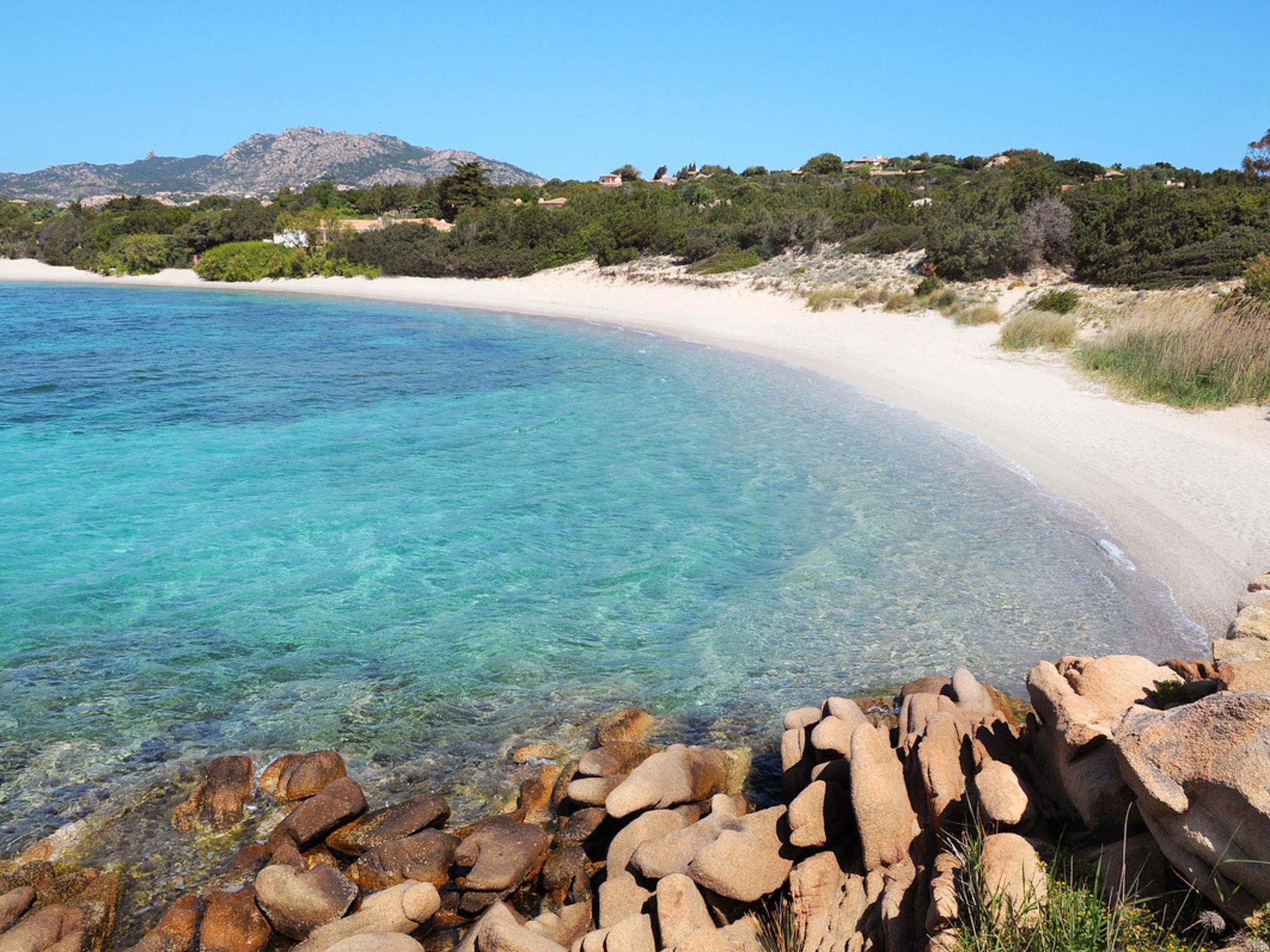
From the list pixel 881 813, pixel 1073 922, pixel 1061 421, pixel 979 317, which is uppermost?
pixel 979 317

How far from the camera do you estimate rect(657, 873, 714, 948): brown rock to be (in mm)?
3744

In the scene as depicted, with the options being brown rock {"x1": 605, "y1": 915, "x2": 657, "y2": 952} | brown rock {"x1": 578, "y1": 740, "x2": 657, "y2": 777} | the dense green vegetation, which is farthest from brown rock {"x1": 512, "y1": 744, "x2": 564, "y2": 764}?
the dense green vegetation

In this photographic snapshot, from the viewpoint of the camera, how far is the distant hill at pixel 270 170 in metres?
161

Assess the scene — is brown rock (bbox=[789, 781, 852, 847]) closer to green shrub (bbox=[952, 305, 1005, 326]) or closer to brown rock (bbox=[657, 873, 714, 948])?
brown rock (bbox=[657, 873, 714, 948])

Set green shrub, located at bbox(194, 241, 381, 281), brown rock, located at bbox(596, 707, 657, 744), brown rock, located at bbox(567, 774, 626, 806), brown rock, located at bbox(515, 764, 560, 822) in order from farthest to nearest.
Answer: green shrub, located at bbox(194, 241, 381, 281) → brown rock, located at bbox(596, 707, 657, 744) → brown rock, located at bbox(515, 764, 560, 822) → brown rock, located at bbox(567, 774, 626, 806)

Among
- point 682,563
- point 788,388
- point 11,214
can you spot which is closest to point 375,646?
point 682,563

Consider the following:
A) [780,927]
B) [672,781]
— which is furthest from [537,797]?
[780,927]

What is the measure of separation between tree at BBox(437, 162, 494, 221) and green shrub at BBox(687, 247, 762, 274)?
24365 millimetres

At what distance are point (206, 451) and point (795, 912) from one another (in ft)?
42.9

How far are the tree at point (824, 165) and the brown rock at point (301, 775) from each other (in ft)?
221

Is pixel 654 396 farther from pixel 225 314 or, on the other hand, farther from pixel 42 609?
pixel 225 314

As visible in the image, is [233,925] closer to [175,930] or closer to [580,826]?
[175,930]

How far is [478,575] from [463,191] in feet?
166

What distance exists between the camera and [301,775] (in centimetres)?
539
